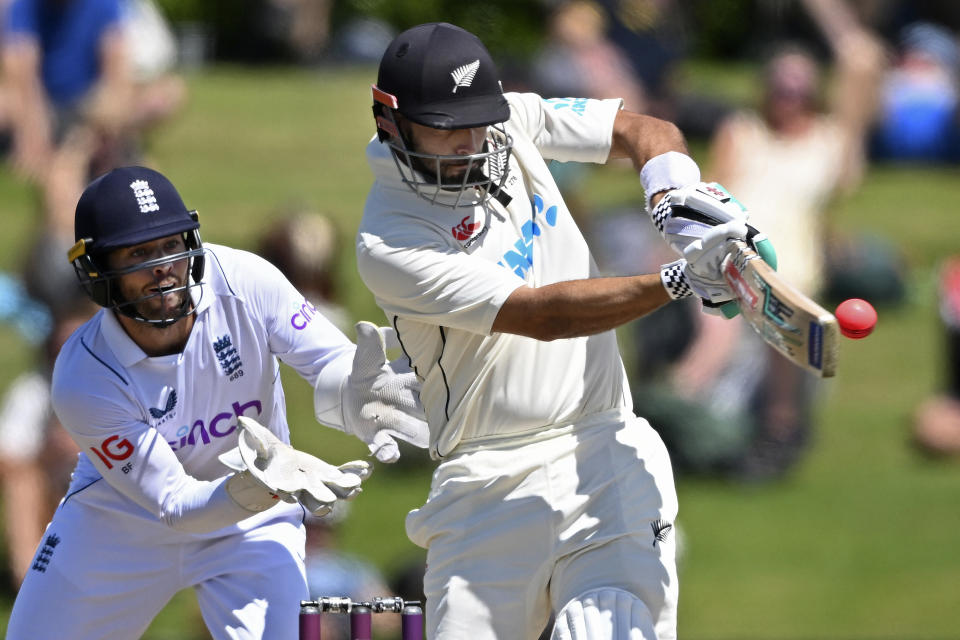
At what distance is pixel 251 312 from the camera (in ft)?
15.6

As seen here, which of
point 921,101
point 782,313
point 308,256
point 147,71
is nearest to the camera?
point 782,313

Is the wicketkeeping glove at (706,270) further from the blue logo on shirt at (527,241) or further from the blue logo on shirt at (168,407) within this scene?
the blue logo on shirt at (168,407)

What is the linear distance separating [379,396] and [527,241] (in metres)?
0.66

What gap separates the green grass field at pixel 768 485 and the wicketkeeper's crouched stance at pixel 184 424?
12.3 ft

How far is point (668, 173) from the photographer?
4.47m

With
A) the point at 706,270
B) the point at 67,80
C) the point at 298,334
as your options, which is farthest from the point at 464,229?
the point at 67,80

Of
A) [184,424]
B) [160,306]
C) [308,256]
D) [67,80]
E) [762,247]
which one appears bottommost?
[184,424]

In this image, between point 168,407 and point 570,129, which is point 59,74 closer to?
point 168,407

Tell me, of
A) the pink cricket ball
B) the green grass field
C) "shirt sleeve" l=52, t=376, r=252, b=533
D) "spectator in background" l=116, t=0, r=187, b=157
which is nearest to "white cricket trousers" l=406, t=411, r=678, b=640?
"shirt sleeve" l=52, t=376, r=252, b=533

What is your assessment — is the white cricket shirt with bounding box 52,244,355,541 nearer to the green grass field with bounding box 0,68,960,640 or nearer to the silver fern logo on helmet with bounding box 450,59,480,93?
the silver fern logo on helmet with bounding box 450,59,480,93

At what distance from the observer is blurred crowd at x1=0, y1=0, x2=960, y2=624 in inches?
349

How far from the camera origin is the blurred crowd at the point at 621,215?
8.88 meters

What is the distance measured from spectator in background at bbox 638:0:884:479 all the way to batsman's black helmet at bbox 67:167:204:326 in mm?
5492

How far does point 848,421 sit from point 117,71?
5509mm
